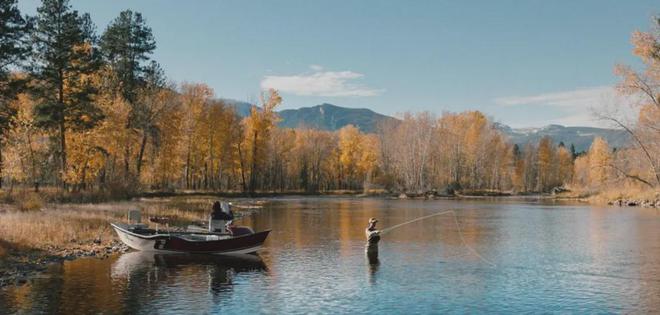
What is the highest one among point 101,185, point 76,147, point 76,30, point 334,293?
point 76,30

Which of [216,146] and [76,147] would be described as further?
[216,146]

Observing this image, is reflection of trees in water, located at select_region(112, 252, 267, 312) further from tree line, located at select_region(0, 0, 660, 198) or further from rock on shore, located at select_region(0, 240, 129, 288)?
tree line, located at select_region(0, 0, 660, 198)

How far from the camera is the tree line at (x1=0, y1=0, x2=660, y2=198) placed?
48.6 meters

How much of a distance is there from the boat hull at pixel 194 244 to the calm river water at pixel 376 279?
57 cm

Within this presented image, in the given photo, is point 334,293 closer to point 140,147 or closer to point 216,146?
point 140,147

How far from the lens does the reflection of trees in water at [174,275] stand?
19516mm

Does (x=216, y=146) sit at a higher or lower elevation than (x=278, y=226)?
higher

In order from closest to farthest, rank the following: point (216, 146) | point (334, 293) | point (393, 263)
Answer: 1. point (334, 293)
2. point (393, 263)
3. point (216, 146)

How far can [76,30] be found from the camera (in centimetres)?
4978

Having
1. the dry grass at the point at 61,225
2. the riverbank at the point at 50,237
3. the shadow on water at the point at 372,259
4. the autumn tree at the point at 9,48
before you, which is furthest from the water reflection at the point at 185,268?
the autumn tree at the point at 9,48

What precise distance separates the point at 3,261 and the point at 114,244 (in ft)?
25.8

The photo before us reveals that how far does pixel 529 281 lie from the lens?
22922 mm

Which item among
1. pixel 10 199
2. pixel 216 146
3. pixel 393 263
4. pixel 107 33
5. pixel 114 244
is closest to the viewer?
pixel 393 263

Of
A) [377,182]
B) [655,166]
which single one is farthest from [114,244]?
[377,182]
